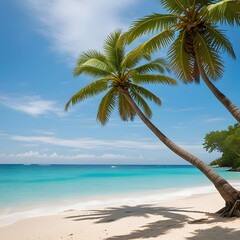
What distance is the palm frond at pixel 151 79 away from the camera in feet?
31.0

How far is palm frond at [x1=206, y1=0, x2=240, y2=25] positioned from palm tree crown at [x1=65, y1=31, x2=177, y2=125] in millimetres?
3822

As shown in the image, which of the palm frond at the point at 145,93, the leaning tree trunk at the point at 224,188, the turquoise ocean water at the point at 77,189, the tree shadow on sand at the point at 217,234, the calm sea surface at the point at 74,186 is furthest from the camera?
the calm sea surface at the point at 74,186

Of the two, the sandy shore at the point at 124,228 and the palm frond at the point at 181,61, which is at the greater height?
the palm frond at the point at 181,61

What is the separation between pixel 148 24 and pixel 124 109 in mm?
5156

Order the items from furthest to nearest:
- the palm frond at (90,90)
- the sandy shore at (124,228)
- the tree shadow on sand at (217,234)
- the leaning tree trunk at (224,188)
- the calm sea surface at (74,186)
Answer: the calm sea surface at (74,186)
the palm frond at (90,90)
the leaning tree trunk at (224,188)
the sandy shore at (124,228)
the tree shadow on sand at (217,234)

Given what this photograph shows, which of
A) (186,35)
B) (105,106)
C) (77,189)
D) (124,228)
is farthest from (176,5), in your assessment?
(77,189)

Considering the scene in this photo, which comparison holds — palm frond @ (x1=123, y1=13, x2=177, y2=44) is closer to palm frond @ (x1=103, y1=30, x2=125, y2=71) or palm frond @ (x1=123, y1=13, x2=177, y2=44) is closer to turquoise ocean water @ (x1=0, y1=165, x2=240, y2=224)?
palm frond @ (x1=103, y1=30, x2=125, y2=71)

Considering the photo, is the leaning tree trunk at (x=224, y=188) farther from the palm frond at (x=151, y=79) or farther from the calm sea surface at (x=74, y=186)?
the calm sea surface at (x=74, y=186)

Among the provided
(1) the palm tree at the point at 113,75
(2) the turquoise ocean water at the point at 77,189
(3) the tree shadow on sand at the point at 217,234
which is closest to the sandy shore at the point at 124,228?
(3) the tree shadow on sand at the point at 217,234

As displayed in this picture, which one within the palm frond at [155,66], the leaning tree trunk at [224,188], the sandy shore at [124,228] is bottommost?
the sandy shore at [124,228]

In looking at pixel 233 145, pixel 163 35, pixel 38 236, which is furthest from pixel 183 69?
pixel 233 145

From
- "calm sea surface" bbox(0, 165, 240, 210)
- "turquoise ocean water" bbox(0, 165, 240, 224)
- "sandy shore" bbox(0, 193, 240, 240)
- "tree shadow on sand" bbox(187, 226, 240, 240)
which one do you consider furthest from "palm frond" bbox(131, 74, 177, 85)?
"calm sea surface" bbox(0, 165, 240, 210)

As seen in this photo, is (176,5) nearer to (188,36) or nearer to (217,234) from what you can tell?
(188,36)

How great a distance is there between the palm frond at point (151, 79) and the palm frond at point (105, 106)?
1.28m
